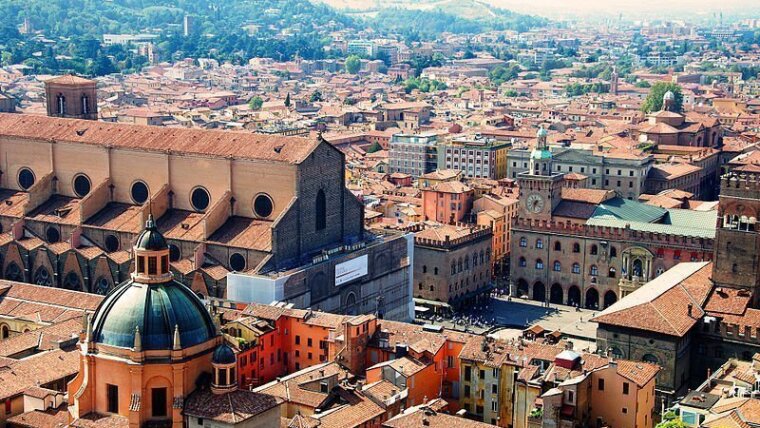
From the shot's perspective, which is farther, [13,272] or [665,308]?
[13,272]

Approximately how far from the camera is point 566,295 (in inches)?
3041

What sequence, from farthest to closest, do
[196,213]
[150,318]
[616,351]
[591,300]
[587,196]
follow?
1. [587,196]
2. [591,300]
3. [196,213]
4. [616,351]
5. [150,318]

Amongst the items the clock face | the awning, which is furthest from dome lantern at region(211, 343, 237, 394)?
the clock face

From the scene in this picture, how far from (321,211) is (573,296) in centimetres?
2000

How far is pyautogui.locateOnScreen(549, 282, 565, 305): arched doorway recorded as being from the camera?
77.6 metres

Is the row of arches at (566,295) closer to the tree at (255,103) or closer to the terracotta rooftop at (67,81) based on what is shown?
the terracotta rooftop at (67,81)

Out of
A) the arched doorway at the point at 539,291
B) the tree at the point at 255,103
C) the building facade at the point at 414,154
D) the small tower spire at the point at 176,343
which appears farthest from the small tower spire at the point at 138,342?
the tree at the point at 255,103

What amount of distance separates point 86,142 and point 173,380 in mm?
30931

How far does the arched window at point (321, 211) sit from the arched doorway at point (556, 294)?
62.0 ft

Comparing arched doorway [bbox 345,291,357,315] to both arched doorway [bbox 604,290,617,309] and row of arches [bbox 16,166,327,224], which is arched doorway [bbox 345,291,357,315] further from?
arched doorway [bbox 604,290,617,309]

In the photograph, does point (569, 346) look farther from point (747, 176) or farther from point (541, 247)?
point (541, 247)

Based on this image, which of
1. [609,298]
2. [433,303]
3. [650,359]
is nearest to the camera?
[650,359]

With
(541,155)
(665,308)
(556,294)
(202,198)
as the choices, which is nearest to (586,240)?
(556,294)

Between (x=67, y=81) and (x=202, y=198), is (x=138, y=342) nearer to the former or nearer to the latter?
(x=202, y=198)
